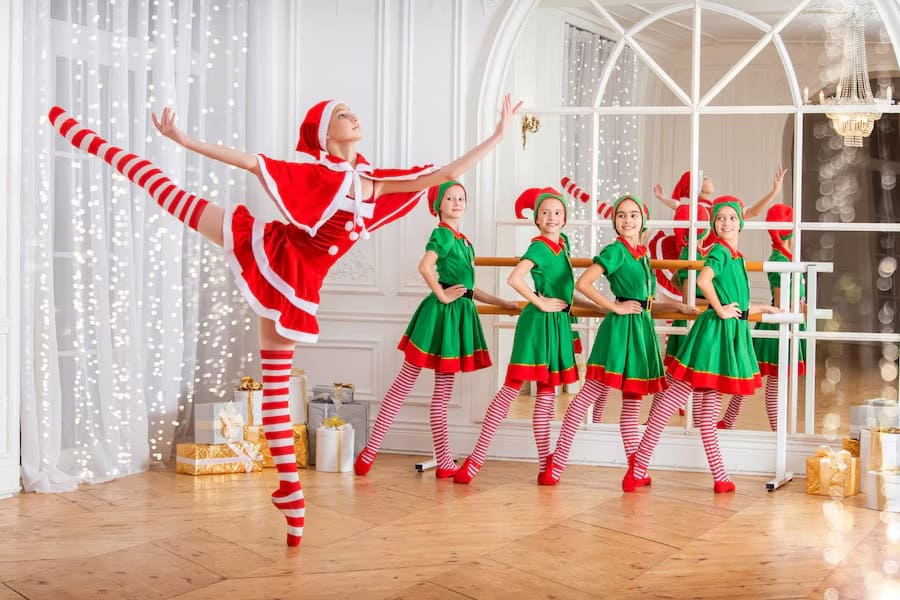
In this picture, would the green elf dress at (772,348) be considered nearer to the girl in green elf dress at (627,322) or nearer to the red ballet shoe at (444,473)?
the girl in green elf dress at (627,322)

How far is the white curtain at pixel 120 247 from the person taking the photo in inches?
162

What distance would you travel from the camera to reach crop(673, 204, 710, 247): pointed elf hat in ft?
16.3

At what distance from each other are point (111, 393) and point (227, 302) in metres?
0.85

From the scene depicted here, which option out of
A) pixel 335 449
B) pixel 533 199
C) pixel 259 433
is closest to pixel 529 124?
pixel 533 199

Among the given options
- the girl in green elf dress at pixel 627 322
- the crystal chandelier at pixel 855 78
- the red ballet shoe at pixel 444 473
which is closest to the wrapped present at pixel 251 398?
the red ballet shoe at pixel 444 473

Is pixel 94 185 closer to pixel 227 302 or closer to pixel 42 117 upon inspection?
pixel 42 117

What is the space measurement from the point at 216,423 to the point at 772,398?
2.59 meters

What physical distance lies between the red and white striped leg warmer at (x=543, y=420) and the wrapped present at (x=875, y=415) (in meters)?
1.32

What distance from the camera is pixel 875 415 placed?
455 centimetres

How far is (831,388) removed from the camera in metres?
6.62

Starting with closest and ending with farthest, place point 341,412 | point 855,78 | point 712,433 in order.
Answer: point 712,433 < point 341,412 < point 855,78

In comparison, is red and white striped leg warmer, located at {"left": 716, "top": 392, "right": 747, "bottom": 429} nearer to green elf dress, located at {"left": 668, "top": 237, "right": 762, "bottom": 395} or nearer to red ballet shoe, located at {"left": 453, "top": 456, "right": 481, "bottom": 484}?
green elf dress, located at {"left": 668, "top": 237, "right": 762, "bottom": 395}

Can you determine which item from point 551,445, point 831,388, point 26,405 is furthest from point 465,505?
point 831,388

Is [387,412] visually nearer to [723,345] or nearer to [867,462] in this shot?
[723,345]
